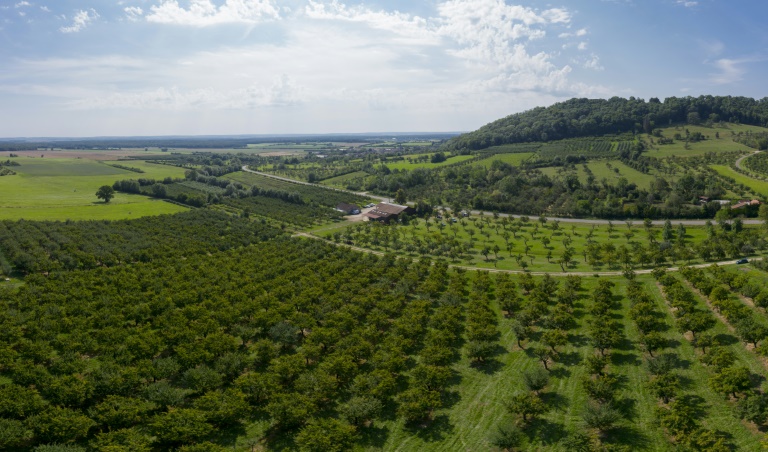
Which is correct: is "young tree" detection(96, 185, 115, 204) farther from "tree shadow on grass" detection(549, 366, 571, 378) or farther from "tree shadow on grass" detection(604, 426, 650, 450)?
"tree shadow on grass" detection(604, 426, 650, 450)

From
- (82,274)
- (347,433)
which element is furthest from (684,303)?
(82,274)

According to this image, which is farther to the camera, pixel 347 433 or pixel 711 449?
pixel 347 433

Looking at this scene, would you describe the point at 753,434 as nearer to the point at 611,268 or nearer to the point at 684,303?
the point at 684,303

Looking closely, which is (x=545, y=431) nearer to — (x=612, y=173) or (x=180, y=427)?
(x=180, y=427)

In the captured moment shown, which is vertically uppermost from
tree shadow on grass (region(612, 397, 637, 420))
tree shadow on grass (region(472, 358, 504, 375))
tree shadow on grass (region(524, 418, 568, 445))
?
tree shadow on grass (region(612, 397, 637, 420))

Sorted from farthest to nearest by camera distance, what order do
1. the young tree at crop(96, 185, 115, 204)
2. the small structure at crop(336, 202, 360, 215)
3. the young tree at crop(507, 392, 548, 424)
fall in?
the young tree at crop(96, 185, 115, 204) < the small structure at crop(336, 202, 360, 215) < the young tree at crop(507, 392, 548, 424)

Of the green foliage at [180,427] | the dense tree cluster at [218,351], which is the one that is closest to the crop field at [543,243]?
the dense tree cluster at [218,351]

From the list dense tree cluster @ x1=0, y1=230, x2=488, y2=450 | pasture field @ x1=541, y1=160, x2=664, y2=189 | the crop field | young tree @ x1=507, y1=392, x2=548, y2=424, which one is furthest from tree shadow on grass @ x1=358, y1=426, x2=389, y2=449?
pasture field @ x1=541, y1=160, x2=664, y2=189

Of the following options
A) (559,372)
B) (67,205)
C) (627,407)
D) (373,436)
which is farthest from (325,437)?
(67,205)
